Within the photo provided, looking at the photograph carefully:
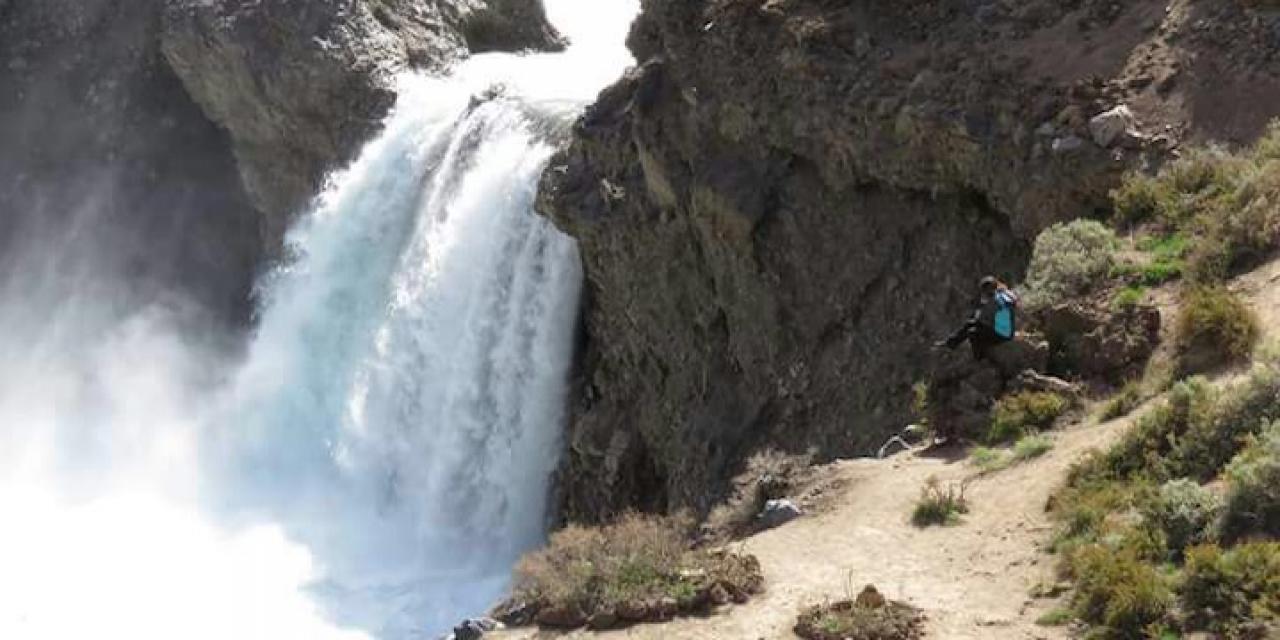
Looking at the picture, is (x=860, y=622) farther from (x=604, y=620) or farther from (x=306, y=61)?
(x=306, y=61)

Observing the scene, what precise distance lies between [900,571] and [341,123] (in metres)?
25.5

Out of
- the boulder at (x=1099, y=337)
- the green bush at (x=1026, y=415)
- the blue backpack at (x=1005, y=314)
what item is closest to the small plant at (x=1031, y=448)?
the green bush at (x=1026, y=415)

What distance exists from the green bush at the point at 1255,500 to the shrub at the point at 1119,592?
62 cm

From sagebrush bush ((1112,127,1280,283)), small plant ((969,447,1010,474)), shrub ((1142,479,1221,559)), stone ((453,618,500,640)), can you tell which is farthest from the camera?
sagebrush bush ((1112,127,1280,283))

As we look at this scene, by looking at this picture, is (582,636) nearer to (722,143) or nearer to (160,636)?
(722,143)

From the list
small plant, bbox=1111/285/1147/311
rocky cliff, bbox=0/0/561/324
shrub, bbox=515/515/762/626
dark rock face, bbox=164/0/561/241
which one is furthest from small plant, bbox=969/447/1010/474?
rocky cliff, bbox=0/0/561/324

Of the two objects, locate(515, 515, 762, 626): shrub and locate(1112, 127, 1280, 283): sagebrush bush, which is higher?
locate(1112, 127, 1280, 283): sagebrush bush

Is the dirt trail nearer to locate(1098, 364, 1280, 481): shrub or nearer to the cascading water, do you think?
locate(1098, 364, 1280, 481): shrub

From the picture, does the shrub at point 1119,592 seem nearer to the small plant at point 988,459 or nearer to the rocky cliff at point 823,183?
the small plant at point 988,459

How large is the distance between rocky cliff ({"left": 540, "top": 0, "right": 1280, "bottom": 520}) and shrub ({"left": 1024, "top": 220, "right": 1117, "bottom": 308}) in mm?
1303

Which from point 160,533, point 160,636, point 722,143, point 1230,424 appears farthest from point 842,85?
point 160,533

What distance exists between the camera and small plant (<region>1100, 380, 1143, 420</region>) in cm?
1297

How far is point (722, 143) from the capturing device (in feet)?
69.6

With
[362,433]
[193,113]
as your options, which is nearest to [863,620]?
[362,433]
